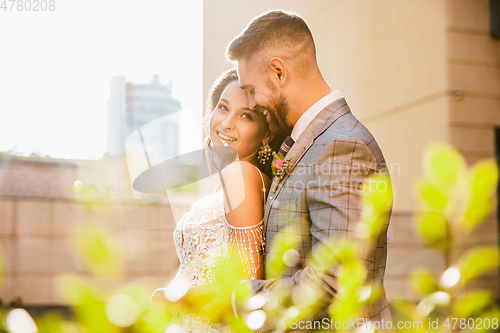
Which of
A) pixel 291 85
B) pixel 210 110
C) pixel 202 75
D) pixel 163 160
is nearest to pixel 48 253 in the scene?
pixel 163 160

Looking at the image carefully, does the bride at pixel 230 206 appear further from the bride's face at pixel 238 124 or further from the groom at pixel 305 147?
the groom at pixel 305 147

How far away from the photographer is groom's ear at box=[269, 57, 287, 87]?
5.34 ft

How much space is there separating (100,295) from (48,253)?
253 inches

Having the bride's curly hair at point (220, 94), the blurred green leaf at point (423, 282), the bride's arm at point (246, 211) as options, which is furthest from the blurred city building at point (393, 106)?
the blurred green leaf at point (423, 282)

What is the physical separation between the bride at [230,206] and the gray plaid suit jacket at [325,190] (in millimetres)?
168

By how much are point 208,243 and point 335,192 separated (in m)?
0.70

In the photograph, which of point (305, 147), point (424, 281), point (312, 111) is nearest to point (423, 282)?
A: point (424, 281)

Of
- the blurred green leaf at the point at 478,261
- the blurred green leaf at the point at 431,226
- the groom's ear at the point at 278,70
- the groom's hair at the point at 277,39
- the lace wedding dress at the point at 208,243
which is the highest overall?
the groom's hair at the point at 277,39

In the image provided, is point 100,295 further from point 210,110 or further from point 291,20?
point 210,110

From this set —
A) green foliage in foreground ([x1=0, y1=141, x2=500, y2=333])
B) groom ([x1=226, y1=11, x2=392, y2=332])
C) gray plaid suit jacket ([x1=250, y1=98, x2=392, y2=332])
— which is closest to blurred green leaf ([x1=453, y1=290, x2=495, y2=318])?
green foliage in foreground ([x1=0, y1=141, x2=500, y2=333])

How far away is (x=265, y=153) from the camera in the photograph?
76.0 inches

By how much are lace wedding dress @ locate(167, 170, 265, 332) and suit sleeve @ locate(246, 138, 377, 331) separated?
36 centimetres

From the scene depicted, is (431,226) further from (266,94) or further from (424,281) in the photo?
(266,94)

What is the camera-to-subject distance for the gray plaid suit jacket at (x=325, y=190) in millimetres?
1267
